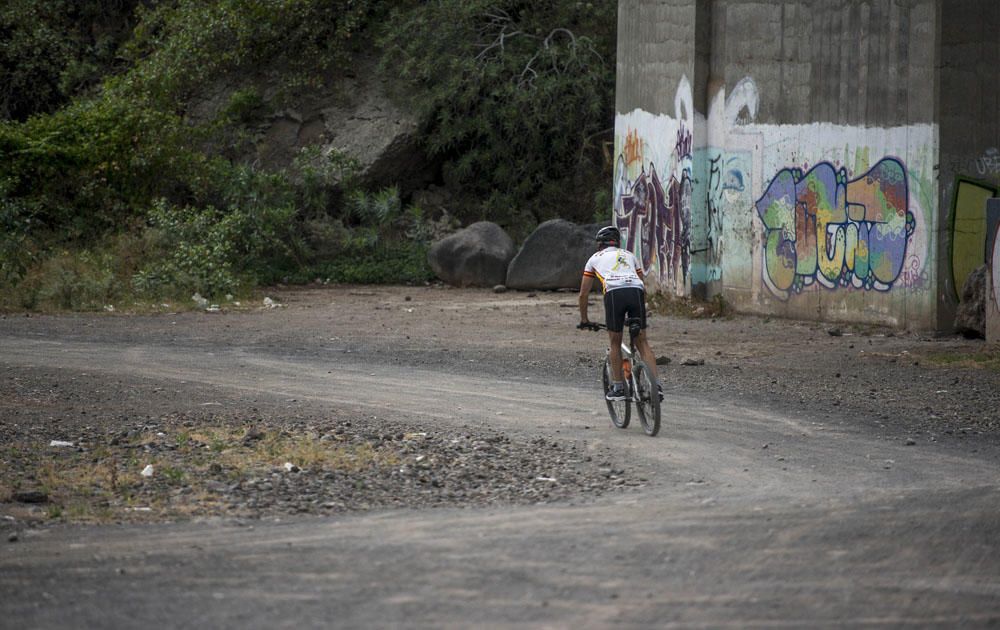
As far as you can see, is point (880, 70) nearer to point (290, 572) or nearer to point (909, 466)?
point (909, 466)

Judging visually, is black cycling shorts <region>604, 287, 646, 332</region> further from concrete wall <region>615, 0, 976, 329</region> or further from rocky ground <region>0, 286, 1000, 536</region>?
concrete wall <region>615, 0, 976, 329</region>

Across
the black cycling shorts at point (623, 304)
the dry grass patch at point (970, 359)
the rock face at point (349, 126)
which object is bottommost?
the dry grass patch at point (970, 359)

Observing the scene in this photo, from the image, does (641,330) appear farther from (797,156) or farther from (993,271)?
(797,156)

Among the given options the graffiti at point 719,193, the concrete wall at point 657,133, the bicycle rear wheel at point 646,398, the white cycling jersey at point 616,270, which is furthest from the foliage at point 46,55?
the bicycle rear wheel at point 646,398

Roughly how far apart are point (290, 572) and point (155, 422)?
4804 mm

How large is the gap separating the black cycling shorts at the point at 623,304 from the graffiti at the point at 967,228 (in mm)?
7578

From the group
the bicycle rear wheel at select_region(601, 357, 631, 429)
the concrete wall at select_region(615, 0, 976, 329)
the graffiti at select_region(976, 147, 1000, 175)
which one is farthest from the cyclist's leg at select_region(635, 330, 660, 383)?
the graffiti at select_region(976, 147, 1000, 175)

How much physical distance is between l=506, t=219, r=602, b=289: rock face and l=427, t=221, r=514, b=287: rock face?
1.94 feet

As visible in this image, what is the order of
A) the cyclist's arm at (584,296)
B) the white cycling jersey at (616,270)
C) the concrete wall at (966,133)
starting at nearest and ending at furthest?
the white cycling jersey at (616,270) → the cyclist's arm at (584,296) → the concrete wall at (966,133)

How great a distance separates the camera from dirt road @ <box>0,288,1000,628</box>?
5.52m

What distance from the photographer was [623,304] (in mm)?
10273

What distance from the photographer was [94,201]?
2528 cm

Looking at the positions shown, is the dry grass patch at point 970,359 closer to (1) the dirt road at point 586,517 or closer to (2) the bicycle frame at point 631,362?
(1) the dirt road at point 586,517

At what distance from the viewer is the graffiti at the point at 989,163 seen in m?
16.3
